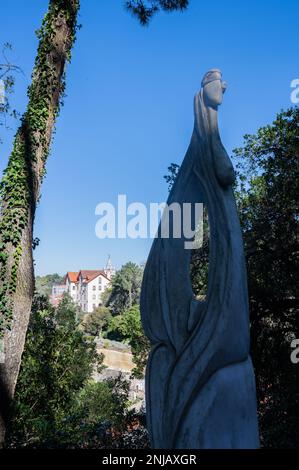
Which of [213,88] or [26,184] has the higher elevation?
[26,184]

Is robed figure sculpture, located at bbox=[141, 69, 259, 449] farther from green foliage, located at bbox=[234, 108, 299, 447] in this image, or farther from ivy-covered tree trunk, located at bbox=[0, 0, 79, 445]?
green foliage, located at bbox=[234, 108, 299, 447]

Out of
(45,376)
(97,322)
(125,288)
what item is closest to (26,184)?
(45,376)

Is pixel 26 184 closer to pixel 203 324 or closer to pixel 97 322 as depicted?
pixel 203 324

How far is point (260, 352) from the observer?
960 cm

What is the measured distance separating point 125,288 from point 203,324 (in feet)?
218

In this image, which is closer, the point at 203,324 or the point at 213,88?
the point at 203,324

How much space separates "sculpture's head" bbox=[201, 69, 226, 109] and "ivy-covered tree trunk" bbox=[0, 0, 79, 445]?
4502mm

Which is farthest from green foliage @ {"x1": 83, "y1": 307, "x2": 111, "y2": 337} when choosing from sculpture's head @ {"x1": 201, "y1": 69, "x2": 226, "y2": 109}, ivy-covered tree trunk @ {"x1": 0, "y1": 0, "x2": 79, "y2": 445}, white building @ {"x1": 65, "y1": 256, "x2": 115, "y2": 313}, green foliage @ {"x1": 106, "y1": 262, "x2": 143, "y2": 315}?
sculpture's head @ {"x1": 201, "y1": 69, "x2": 226, "y2": 109}

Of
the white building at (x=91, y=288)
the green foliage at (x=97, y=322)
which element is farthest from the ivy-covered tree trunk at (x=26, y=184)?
the white building at (x=91, y=288)

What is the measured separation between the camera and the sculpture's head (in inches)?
136

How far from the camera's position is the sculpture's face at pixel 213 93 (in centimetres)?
345

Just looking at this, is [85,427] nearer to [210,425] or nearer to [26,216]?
[26,216]

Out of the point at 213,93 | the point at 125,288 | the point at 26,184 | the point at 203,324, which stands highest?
the point at 125,288

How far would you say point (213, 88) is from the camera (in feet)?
11.3
